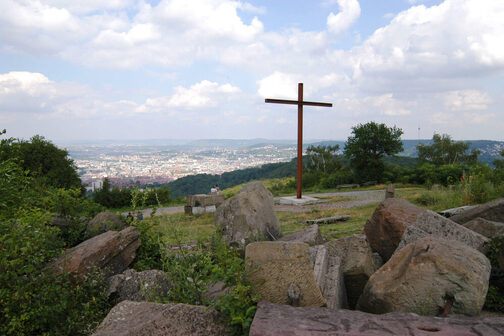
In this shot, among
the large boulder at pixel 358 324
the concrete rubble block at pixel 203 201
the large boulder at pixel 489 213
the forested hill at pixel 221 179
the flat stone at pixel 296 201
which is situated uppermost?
the large boulder at pixel 489 213

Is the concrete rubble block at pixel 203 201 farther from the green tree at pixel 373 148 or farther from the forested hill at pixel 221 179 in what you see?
the forested hill at pixel 221 179

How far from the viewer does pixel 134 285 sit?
4.52 meters

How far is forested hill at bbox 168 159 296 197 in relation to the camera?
40.9m

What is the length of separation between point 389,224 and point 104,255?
14.4ft

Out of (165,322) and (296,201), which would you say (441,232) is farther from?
(296,201)

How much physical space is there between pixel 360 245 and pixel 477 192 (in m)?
9.35

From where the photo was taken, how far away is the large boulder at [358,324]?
248 centimetres

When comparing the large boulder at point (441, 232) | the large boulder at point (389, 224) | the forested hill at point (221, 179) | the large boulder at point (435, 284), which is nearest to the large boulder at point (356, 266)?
the large boulder at point (441, 232)

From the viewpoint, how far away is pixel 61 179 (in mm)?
22594

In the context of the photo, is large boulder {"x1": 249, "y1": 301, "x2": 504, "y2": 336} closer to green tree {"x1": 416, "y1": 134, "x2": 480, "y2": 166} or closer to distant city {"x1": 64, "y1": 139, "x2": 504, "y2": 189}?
distant city {"x1": 64, "y1": 139, "x2": 504, "y2": 189}

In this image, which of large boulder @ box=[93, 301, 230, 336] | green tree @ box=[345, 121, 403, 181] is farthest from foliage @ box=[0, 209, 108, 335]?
green tree @ box=[345, 121, 403, 181]

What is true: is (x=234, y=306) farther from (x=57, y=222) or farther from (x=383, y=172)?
(x=383, y=172)

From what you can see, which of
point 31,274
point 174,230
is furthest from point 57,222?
point 174,230

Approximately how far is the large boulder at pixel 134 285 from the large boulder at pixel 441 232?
3.19m
